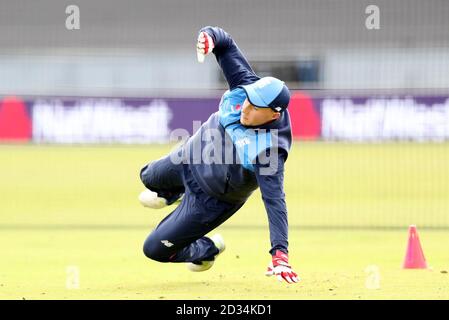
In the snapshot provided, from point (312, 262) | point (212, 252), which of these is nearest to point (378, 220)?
point (312, 262)

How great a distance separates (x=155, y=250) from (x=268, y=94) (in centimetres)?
209

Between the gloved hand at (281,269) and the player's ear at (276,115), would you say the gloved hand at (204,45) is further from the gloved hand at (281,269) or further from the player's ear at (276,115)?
the gloved hand at (281,269)

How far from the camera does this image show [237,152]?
8203 millimetres

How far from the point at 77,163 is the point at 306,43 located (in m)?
9.97

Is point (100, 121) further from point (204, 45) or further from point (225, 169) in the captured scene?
point (204, 45)

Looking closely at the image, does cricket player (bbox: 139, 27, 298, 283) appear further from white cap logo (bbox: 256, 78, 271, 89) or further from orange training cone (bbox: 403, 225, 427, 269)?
orange training cone (bbox: 403, 225, 427, 269)

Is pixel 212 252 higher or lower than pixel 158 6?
lower

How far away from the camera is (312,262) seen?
10508mm

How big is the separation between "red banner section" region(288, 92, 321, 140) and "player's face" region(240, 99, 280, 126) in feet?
43.7

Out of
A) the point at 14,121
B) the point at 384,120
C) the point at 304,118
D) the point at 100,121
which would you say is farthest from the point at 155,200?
the point at 14,121

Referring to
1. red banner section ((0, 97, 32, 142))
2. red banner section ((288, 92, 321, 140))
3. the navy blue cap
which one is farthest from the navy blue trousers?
red banner section ((0, 97, 32, 142))

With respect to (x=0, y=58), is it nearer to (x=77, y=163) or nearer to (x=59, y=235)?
(x=77, y=163)

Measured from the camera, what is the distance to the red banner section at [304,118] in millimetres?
21500

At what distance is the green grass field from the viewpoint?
862 centimetres
